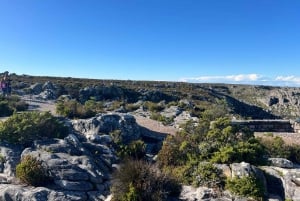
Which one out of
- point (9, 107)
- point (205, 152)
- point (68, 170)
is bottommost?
point (68, 170)

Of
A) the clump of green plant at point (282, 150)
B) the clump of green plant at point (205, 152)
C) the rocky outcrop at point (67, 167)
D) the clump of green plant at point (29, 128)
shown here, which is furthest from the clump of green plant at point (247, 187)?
the clump of green plant at point (29, 128)

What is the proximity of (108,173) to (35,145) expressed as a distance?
3738 millimetres

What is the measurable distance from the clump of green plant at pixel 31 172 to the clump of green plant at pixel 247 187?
647cm

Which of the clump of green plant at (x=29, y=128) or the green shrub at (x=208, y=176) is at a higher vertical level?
the clump of green plant at (x=29, y=128)

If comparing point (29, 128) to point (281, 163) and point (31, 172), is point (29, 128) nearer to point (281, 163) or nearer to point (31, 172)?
point (31, 172)

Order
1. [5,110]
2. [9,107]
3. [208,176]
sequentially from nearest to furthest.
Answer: [208,176] → [5,110] → [9,107]

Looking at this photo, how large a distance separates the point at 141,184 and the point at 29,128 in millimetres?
7313

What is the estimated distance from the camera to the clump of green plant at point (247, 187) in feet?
36.7

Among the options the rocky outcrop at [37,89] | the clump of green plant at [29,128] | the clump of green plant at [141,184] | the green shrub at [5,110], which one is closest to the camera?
the clump of green plant at [141,184]

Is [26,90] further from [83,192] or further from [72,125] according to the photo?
[83,192]

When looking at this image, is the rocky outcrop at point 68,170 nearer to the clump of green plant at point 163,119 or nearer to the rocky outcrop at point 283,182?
the rocky outcrop at point 283,182

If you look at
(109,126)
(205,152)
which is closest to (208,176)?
(205,152)

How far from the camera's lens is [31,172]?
1212 centimetres

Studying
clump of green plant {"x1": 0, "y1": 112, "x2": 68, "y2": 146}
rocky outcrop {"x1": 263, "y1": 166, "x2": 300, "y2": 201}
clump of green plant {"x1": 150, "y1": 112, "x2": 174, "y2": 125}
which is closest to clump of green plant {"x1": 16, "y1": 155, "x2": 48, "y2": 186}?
clump of green plant {"x1": 0, "y1": 112, "x2": 68, "y2": 146}
